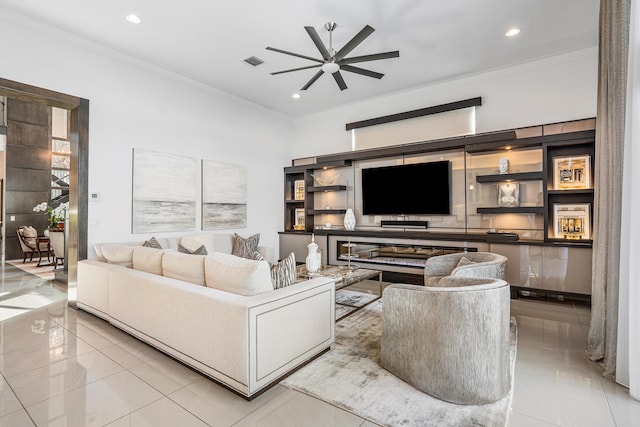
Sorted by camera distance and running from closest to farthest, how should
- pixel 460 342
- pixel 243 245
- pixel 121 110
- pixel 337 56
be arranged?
pixel 460 342, pixel 337 56, pixel 121 110, pixel 243 245

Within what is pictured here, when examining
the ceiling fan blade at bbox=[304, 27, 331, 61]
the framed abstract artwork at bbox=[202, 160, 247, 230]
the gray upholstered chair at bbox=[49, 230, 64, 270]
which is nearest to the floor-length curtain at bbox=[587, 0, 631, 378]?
the ceiling fan blade at bbox=[304, 27, 331, 61]

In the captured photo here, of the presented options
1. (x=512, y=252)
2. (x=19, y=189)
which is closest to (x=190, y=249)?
(x=512, y=252)

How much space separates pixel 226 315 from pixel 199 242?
121 inches

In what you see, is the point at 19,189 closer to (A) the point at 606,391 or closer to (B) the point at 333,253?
(B) the point at 333,253

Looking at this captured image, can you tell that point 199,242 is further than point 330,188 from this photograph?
No

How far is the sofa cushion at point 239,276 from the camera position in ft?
7.47

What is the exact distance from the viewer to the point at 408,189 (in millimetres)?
5680

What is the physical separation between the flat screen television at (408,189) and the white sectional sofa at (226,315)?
337 cm

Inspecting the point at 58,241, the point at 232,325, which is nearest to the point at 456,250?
the point at 232,325

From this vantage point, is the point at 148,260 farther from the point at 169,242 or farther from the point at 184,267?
the point at 169,242

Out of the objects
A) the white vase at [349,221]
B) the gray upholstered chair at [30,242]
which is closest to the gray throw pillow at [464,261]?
the white vase at [349,221]

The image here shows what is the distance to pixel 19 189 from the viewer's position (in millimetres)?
8172

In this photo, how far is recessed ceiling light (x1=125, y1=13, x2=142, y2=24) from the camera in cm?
353

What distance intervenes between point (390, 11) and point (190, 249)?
404 centimetres
